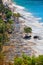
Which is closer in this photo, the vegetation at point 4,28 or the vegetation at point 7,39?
the vegetation at point 7,39

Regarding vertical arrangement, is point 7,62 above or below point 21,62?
below

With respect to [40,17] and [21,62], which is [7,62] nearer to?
[21,62]

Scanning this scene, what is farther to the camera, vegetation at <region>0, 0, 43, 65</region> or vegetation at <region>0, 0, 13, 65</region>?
vegetation at <region>0, 0, 13, 65</region>

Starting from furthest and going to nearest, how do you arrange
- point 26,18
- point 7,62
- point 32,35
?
1. point 26,18
2. point 32,35
3. point 7,62

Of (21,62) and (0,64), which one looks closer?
(21,62)

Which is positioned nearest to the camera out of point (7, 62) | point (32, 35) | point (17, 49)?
point (7, 62)

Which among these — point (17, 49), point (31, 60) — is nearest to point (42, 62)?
point (31, 60)

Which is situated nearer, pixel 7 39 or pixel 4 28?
pixel 7 39

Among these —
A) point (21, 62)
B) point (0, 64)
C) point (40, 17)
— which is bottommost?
point (40, 17)

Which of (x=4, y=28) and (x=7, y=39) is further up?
(x=4, y=28)
